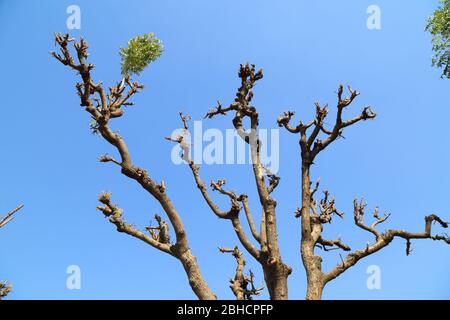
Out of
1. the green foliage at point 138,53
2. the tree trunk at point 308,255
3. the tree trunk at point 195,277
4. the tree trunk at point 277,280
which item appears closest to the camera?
the tree trunk at point 195,277

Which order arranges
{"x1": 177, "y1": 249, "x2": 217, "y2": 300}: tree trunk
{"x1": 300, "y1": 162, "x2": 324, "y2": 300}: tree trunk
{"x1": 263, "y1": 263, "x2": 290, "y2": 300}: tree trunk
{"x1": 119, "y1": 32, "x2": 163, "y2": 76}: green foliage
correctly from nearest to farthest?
{"x1": 177, "y1": 249, "x2": 217, "y2": 300}: tree trunk < {"x1": 263, "y1": 263, "x2": 290, "y2": 300}: tree trunk < {"x1": 300, "y1": 162, "x2": 324, "y2": 300}: tree trunk < {"x1": 119, "y1": 32, "x2": 163, "y2": 76}: green foliage

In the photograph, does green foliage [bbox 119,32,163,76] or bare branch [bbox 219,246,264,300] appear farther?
green foliage [bbox 119,32,163,76]

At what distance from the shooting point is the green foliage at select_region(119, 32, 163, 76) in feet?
44.8

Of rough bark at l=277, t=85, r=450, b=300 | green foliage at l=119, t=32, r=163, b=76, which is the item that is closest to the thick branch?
rough bark at l=277, t=85, r=450, b=300

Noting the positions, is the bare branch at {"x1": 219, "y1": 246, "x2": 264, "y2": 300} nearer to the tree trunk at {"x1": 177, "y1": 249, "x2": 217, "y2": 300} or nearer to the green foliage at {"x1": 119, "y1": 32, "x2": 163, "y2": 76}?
the tree trunk at {"x1": 177, "y1": 249, "x2": 217, "y2": 300}

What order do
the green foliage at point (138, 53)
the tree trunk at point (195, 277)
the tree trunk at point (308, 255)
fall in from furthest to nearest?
the green foliage at point (138, 53), the tree trunk at point (308, 255), the tree trunk at point (195, 277)

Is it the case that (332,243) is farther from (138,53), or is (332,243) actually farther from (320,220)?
(138,53)

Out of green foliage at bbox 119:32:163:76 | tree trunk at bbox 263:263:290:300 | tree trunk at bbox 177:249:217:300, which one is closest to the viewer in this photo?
tree trunk at bbox 177:249:217:300

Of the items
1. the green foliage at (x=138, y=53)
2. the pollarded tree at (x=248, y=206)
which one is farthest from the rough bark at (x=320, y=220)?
the green foliage at (x=138, y=53)

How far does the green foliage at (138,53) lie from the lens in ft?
44.8

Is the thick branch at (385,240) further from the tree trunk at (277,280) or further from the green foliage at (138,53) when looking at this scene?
the green foliage at (138,53)
